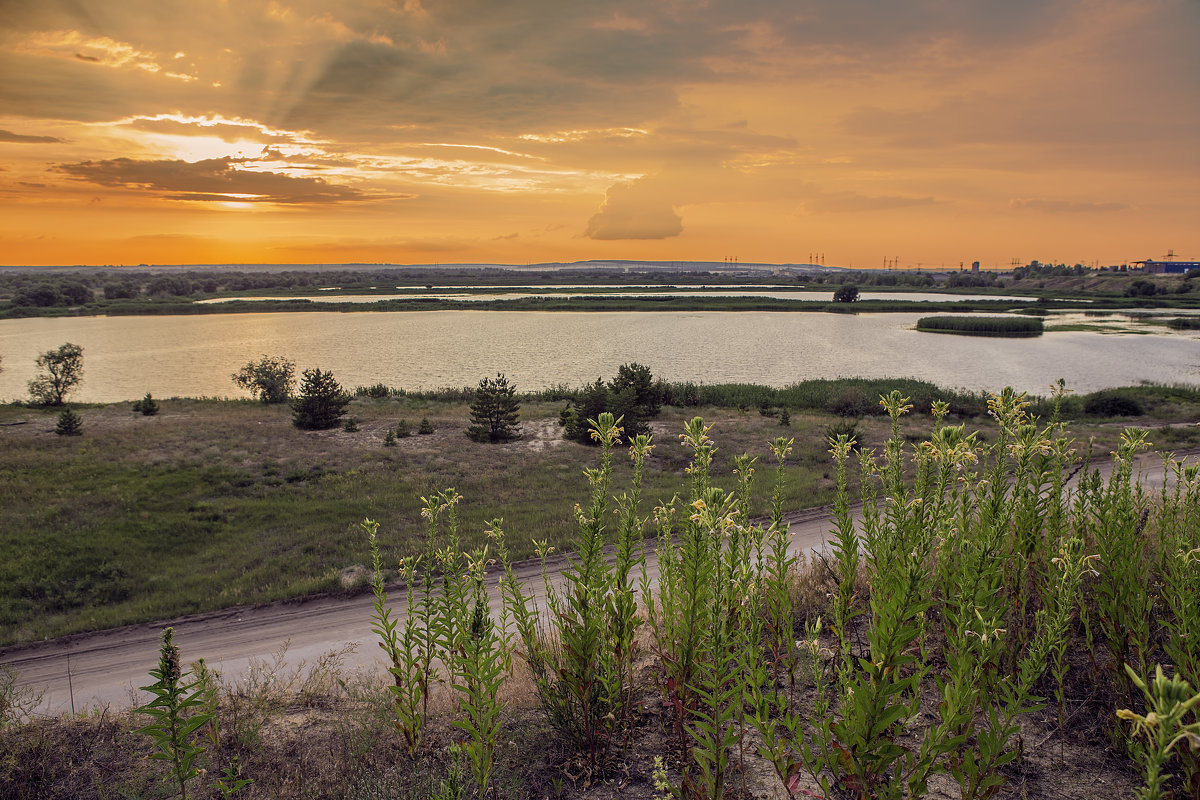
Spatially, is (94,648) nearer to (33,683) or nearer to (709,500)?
(33,683)

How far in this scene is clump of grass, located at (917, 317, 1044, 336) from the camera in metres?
75.8

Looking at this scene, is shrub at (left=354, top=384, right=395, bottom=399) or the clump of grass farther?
the clump of grass

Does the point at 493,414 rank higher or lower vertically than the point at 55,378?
lower

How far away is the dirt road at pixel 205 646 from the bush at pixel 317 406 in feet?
56.1

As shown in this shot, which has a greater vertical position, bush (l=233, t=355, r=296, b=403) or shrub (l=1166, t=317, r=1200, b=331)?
shrub (l=1166, t=317, r=1200, b=331)

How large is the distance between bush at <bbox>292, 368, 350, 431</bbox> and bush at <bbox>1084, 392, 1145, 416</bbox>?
125ft

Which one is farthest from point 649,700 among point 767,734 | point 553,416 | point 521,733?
point 553,416

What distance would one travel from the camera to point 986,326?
78.2 m

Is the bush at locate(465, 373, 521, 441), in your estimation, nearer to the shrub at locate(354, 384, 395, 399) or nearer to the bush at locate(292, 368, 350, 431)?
the bush at locate(292, 368, 350, 431)

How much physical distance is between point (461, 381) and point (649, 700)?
4411cm

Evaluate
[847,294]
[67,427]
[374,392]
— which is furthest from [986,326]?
[67,427]

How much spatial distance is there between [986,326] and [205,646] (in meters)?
89.4

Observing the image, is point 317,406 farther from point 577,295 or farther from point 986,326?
point 577,295

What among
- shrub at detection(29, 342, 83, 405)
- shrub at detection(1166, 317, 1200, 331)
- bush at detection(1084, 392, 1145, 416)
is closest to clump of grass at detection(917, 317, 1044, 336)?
shrub at detection(1166, 317, 1200, 331)
